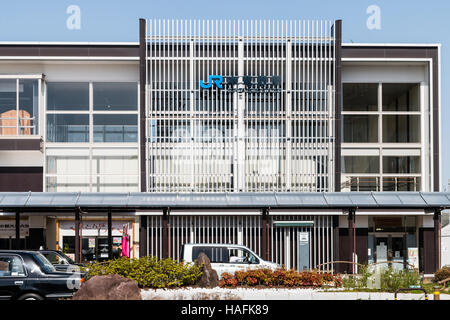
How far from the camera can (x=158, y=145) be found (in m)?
31.2

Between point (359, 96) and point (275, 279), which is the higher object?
point (359, 96)

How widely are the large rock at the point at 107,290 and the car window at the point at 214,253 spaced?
803 cm

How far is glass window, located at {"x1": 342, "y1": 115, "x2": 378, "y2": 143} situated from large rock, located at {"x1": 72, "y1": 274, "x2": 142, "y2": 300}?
20.8 m

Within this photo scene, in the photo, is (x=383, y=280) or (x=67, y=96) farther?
(x=67, y=96)

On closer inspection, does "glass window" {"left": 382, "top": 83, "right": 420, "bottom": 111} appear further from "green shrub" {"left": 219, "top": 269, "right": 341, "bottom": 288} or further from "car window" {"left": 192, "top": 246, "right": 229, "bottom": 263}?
"green shrub" {"left": 219, "top": 269, "right": 341, "bottom": 288}

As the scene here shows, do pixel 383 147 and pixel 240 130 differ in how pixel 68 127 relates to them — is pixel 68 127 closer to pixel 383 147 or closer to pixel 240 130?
pixel 240 130

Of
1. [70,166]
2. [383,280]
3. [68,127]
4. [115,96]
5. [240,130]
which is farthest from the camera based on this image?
[115,96]

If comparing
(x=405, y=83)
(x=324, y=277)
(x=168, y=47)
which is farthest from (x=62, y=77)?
(x=324, y=277)

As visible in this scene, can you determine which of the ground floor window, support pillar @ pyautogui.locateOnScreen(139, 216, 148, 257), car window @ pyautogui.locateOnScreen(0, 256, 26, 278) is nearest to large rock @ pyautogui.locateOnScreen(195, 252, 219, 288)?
car window @ pyautogui.locateOnScreen(0, 256, 26, 278)

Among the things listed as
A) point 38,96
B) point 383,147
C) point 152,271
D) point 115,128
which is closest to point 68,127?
point 38,96

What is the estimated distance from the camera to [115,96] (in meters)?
32.2

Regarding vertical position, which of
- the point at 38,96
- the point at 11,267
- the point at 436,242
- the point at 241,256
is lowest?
the point at 436,242

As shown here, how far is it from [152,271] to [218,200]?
10.8m
